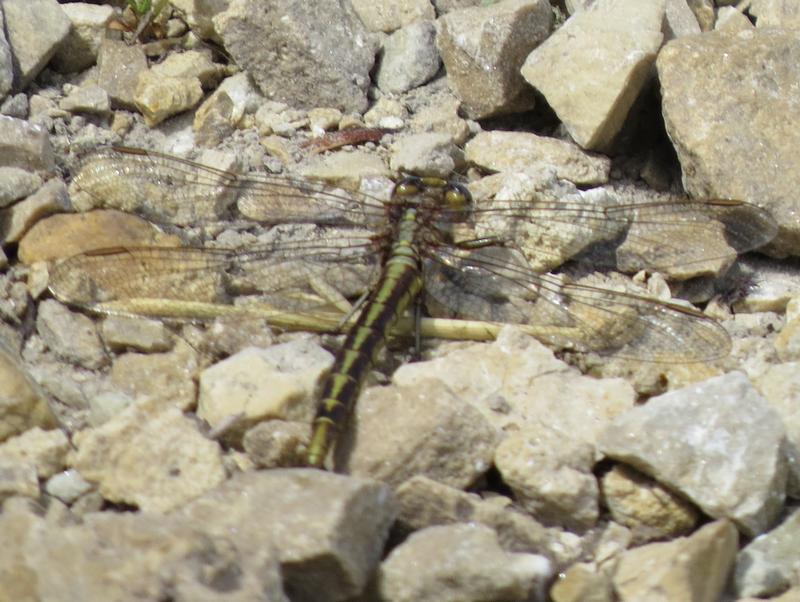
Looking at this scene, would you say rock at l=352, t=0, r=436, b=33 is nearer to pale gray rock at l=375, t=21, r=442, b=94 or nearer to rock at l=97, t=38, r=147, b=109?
pale gray rock at l=375, t=21, r=442, b=94

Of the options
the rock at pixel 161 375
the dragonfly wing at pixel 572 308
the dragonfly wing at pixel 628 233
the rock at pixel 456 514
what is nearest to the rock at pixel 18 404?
the rock at pixel 161 375

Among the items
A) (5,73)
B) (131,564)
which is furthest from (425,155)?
(131,564)

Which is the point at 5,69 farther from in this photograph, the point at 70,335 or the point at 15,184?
the point at 70,335

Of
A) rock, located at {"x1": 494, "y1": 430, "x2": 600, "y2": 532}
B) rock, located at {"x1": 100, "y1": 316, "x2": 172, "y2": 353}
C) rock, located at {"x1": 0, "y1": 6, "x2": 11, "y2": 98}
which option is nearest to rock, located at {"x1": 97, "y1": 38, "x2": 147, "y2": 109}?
rock, located at {"x1": 0, "y1": 6, "x2": 11, "y2": 98}

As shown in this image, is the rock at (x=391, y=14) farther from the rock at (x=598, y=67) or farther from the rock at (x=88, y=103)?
the rock at (x=88, y=103)

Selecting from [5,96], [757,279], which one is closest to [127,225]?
[5,96]

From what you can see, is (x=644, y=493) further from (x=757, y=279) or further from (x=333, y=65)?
(x=333, y=65)
